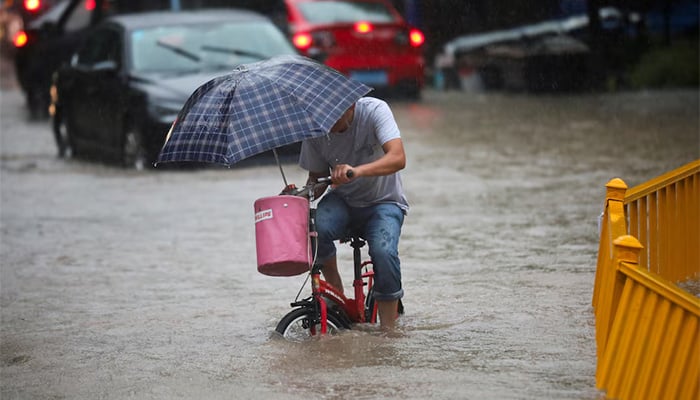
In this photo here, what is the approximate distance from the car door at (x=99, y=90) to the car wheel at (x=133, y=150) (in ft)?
0.49

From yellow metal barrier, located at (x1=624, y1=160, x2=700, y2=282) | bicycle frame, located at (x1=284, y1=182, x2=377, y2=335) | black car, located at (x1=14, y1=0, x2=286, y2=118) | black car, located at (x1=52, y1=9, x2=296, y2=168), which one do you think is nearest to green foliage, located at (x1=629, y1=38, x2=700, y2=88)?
black car, located at (x1=14, y1=0, x2=286, y2=118)

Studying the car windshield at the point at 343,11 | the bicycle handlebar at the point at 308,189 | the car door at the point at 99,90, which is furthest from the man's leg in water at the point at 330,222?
the car windshield at the point at 343,11

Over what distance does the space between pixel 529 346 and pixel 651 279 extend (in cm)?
162

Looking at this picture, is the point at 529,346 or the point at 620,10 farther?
the point at 620,10

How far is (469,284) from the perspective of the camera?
26.2ft

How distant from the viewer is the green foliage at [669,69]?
21094mm

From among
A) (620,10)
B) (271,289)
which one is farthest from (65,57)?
(271,289)

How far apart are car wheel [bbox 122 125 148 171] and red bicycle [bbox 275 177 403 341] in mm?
7601

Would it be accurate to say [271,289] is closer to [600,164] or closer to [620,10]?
[600,164]

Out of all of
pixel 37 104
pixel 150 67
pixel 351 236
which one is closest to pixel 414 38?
pixel 150 67

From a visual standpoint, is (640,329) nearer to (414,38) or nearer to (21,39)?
(414,38)

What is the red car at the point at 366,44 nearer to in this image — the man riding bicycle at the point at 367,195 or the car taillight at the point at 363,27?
the car taillight at the point at 363,27

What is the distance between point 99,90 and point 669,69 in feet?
34.9

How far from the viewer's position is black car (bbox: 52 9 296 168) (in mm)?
13633
